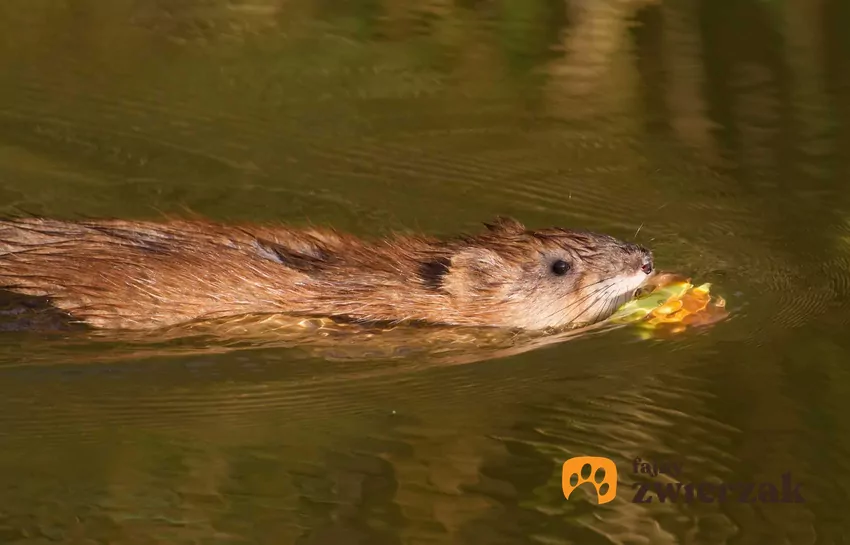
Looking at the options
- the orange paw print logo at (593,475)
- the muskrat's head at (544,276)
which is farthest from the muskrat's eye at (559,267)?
the orange paw print logo at (593,475)

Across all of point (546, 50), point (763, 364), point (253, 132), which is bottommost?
point (763, 364)

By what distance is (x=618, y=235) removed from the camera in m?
6.88

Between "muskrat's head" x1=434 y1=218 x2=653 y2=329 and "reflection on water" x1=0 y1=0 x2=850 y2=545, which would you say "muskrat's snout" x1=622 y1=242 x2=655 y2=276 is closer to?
"muskrat's head" x1=434 y1=218 x2=653 y2=329

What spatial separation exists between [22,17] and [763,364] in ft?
17.7

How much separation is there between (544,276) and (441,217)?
4.38 feet

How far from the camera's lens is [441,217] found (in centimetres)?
709

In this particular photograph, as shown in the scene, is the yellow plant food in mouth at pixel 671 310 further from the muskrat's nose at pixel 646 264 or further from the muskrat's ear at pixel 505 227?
the muskrat's ear at pixel 505 227

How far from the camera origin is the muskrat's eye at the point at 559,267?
5.84 m

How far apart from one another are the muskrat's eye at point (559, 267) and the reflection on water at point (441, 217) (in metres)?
0.32

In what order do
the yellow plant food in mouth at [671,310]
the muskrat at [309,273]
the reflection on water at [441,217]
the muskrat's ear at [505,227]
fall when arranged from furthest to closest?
the muskrat's ear at [505,227], the yellow plant food in mouth at [671,310], the muskrat at [309,273], the reflection on water at [441,217]

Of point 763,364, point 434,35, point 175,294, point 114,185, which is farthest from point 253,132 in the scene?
point 763,364

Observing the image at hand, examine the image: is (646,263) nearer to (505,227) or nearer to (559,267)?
(559,267)

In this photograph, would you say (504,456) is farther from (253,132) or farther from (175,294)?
(253,132)

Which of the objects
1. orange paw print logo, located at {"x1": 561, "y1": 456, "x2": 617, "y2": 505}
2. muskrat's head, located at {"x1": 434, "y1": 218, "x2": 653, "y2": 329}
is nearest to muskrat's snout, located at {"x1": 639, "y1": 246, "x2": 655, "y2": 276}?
muskrat's head, located at {"x1": 434, "y1": 218, "x2": 653, "y2": 329}
